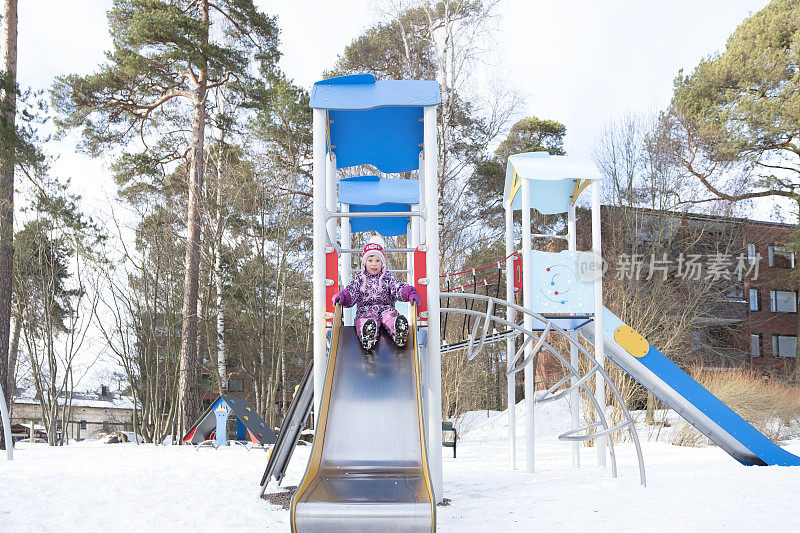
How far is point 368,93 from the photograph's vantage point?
523 centimetres

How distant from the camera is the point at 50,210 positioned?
1424 cm

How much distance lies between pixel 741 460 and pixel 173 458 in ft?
25.0

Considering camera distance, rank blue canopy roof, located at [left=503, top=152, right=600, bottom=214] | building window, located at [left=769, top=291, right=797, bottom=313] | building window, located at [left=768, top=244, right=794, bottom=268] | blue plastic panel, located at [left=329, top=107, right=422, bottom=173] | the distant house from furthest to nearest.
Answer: the distant house → building window, located at [left=769, top=291, right=797, bottom=313] → building window, located at [left=768, top=244, right=794, bottom=268] → blue canopy roof, located at [left=503, top=152, right=600, bottom=214] → blue plastic panel, located at [left=329, top=107, right=422, bottom=173]

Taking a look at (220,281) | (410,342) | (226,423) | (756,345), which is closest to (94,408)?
(220,281)

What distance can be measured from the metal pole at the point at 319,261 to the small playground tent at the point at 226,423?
252 inches

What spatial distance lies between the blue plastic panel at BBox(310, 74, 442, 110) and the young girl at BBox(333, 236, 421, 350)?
119 cm

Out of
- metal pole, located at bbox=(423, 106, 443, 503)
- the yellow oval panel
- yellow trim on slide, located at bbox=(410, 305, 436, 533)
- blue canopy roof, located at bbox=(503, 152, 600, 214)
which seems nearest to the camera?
yellow trim on slide, located at bbox=(410, 305, 436, 533)

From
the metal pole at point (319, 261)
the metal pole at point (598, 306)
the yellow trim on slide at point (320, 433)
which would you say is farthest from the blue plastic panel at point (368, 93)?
the metal pole at point (598, 306)

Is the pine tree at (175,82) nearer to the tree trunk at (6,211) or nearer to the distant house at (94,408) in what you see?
the tree trunk at (6,211)

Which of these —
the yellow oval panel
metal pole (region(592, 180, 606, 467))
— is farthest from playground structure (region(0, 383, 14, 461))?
the yellow oval panel

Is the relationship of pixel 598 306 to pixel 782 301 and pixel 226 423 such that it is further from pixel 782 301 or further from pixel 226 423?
pixel 782 301

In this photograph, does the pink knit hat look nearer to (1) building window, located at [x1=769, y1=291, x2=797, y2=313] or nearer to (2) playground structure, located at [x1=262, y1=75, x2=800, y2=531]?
(2) playground structure, located at [x1=262, y1=75, x2=800, y2=531]

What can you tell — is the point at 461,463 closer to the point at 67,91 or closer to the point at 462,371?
the point at 462,371

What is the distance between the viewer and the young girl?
491cm
